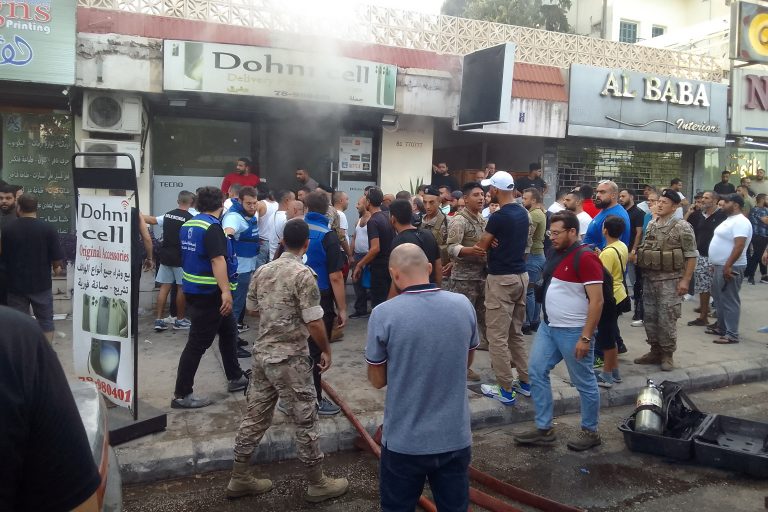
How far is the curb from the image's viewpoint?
4.02 meters

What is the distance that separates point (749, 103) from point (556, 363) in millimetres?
11663

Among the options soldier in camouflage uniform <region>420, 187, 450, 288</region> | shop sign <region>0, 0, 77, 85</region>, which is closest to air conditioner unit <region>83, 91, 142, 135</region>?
shop sign <region>0, 0, 77, 85</region>

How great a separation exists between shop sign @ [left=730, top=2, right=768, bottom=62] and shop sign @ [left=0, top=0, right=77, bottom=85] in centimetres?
1230

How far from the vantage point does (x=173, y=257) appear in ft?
23.6

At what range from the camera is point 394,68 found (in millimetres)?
9789

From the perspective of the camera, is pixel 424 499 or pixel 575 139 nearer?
pixel 424 499

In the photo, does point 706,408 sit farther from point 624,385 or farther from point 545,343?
point 545,343

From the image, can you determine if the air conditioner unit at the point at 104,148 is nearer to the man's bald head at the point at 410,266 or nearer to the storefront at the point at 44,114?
the storefront at the point at 44,114

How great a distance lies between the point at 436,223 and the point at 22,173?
6.77m

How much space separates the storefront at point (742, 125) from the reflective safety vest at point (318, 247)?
1169 cm

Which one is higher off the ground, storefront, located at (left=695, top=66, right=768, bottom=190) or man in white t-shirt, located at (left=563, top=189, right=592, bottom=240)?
storefront, located at (left=695, top=66, right=768, bottom=190)

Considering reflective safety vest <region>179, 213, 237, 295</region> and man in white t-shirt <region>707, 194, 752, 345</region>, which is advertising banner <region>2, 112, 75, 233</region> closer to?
reflective safety vest <region>179, 213, 237, 295</region>

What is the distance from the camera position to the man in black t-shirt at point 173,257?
23.2ft

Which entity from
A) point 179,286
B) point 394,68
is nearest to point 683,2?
point 394,68
